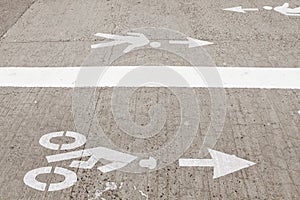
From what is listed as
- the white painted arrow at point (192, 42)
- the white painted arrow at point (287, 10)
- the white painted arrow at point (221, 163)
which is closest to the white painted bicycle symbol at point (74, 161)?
the white painted arrow at point (221, 163)

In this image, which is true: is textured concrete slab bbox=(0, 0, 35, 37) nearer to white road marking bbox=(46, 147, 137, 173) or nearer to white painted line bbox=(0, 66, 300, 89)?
white painted line bbox=(0, 66, 300, 89)

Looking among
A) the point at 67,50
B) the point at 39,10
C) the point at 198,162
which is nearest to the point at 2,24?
the point at 39,10

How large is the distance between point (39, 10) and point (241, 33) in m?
4.69

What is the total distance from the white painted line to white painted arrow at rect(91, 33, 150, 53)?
91 centimetres

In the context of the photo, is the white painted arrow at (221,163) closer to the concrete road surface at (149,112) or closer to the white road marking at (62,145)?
the concrete road surface at (149,112)

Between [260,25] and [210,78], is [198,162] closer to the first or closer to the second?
[210,78]

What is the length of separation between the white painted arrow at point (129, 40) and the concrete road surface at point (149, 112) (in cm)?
21

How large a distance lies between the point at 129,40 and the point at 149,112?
2.59m

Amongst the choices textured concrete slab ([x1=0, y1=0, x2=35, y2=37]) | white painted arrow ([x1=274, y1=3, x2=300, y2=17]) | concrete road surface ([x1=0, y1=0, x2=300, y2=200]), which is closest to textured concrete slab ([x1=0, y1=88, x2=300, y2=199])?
concrete road surface ([x1=0, y1=0, x2=300, y2=200])

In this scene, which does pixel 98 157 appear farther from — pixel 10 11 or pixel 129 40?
pixel 10 11

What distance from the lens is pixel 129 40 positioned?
7.82 m

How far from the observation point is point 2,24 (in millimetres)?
8883

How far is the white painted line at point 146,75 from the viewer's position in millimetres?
6285

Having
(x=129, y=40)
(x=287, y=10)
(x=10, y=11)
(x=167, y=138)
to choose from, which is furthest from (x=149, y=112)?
(x=10, y=11)
